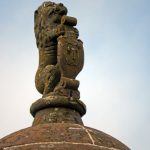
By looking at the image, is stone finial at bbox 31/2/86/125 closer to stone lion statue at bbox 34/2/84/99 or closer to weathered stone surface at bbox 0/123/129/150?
stone lion statue at bbox 34/2/84/99

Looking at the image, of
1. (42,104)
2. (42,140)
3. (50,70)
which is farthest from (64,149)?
(50,70)

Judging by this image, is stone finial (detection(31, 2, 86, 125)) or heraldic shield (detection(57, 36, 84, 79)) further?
heraldic shield (detection(57, 36, 84, 79))

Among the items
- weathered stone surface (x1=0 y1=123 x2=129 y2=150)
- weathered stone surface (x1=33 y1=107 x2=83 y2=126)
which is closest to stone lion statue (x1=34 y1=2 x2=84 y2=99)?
weathered stone surface (x1=33 y1=107 x2=83 y2=126)

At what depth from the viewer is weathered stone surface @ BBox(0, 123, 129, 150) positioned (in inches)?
215

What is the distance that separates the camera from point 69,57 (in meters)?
6.72

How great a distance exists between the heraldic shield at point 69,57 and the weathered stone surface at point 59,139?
95cm

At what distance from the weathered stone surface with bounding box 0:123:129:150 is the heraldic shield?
3.13 ft

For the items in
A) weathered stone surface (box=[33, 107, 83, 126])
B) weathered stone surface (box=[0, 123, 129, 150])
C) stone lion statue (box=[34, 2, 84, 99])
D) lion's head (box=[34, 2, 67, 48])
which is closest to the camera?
weathered stone surface (box=[0, 123, 129, 150])

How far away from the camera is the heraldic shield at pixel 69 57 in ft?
22.0

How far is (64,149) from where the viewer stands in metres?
5.38

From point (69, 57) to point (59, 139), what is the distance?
150 centimetres

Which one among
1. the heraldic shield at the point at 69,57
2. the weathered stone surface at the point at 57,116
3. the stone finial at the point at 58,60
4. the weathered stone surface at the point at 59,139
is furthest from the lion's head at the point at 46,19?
the weathered stone surface at the point at 59,139

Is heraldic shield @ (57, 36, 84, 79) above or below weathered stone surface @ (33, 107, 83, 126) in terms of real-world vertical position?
above

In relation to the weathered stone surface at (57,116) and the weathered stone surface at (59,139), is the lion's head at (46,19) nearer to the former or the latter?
the weathered stone surface at (57,116)
